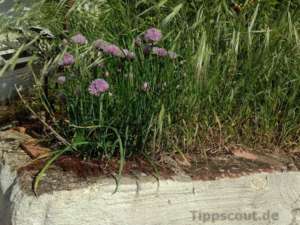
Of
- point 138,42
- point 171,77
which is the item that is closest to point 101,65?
point 138,42

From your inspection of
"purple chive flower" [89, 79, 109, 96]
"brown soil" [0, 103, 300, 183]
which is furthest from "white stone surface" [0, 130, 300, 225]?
"purple chive flower" [89, 79, 109, 96]

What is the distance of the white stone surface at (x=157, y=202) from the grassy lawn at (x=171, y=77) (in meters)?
0.18

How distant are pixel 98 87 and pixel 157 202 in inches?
19.6

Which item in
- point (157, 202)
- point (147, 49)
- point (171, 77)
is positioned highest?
point (147, 49)

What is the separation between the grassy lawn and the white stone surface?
0.18 m

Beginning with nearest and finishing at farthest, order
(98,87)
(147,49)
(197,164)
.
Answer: (98,87) < (147,49) < (197,164)

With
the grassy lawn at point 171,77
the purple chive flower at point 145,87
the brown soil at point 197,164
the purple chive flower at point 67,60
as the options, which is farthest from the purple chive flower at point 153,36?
the brown soil at point 197,164

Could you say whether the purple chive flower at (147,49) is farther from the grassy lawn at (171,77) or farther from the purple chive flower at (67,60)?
the purple chive flower at (67,60)

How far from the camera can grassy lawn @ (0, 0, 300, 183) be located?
2340mm

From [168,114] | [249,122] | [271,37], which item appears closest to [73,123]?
[168,114]

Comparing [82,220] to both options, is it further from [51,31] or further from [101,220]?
[51,31]

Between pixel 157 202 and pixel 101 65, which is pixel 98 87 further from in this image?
pixel 157 202

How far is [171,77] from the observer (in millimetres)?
2422

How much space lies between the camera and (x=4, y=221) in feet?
7.59
